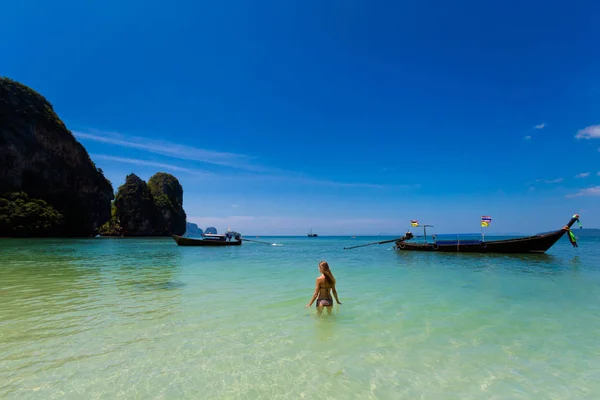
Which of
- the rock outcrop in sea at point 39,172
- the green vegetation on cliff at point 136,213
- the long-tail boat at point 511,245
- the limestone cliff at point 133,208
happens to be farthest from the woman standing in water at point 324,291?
the limestone cliff at point 133,208

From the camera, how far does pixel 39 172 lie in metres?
79.1

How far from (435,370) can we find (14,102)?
107593mm

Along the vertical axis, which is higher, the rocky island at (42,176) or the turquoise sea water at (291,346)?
the rocky island at (42,176)

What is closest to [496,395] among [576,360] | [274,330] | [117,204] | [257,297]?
[576,360]

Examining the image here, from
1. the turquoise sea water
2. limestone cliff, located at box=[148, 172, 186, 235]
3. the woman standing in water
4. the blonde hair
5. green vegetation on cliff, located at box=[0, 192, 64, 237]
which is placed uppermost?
limestone cliff, located at box=[148, 172, 186, 235]

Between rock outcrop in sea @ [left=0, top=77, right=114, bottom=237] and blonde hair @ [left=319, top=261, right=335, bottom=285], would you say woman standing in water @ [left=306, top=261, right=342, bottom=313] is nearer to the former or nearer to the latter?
blonde hair @ [left=319, top=261, right=335, bottom=285]

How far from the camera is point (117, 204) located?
123 meters

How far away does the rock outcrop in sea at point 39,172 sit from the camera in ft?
238

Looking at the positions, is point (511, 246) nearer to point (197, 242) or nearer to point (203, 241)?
point (203, 241)

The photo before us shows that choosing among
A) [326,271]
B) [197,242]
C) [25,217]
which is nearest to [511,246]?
[326,271]

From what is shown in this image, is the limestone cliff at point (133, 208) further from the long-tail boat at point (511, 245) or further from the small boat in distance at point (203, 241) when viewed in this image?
the long-tail boat at point (511, 245)

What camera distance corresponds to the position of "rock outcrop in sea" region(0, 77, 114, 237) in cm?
7256

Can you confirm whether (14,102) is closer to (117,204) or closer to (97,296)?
(117,204)

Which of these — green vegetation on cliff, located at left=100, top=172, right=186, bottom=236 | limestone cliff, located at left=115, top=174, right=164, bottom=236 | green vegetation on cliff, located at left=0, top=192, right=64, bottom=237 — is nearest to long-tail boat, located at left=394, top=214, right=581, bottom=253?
green vegetation on cliff, located at left=0, top=192, right=64, bottom=237
